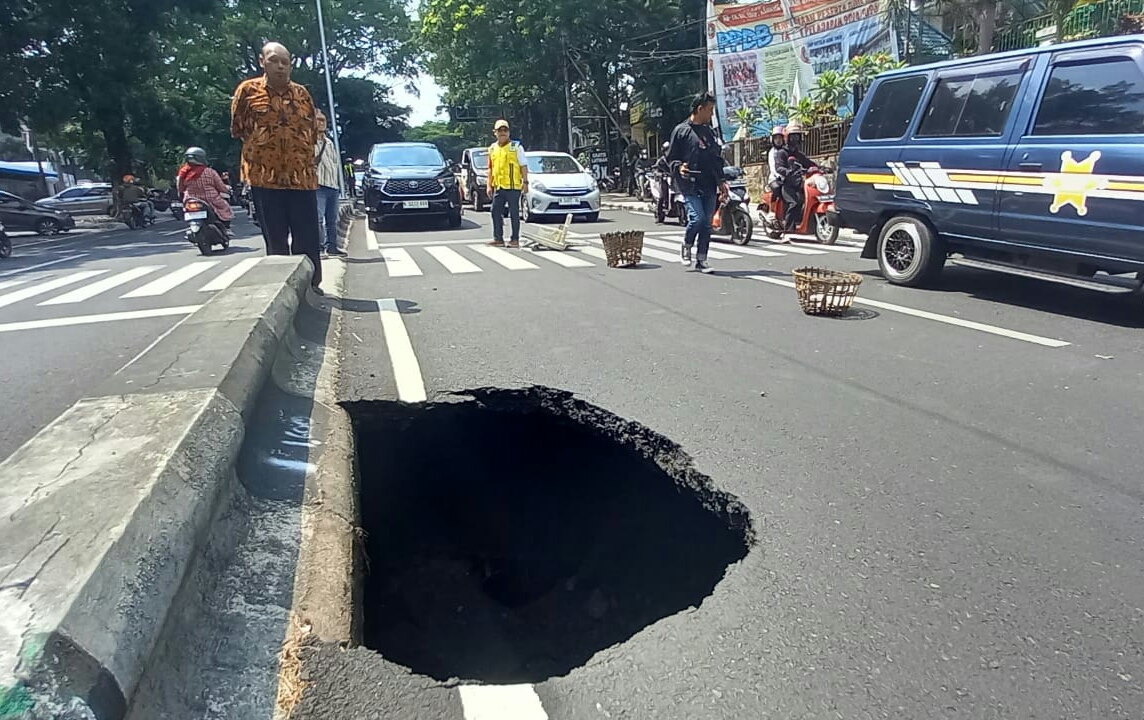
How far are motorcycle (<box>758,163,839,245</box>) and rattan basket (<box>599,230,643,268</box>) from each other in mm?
3582

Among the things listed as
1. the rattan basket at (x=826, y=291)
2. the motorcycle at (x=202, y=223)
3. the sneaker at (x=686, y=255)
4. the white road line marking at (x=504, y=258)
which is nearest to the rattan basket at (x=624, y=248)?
the sneaker at (x=686, y=255)

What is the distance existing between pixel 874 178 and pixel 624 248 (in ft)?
9.50

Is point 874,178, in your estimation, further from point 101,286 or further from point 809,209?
point 101,286

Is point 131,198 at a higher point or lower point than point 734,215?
lower

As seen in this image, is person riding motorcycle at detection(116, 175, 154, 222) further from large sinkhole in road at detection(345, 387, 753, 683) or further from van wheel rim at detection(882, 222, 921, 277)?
large sinkhole in road at detection(345, 387, 753, 683)

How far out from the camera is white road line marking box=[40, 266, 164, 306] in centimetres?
791

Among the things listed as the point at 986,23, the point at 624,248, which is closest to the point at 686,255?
the point at 624,248

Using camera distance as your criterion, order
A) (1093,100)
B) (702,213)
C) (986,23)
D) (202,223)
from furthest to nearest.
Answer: (986,23), (202,223), (702,213), (1093,100)

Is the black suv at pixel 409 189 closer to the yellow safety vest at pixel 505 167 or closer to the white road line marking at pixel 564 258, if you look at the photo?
the yellow safety vest at pixel 505 167

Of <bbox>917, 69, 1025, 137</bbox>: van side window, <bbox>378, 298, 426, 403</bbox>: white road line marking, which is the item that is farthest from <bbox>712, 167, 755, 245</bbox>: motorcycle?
<bbox>378, 298, 426, 403</bbox>: white road line marking

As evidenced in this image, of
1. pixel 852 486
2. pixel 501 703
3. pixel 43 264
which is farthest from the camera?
pixel 43 264

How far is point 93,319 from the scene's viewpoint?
661 centimetres

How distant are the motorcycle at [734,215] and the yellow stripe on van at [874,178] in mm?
3758

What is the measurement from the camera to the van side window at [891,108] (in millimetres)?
7090
